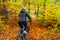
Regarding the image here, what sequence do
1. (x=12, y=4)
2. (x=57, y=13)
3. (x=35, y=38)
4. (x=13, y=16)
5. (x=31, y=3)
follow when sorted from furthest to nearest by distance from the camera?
1. (x=31, y=3)
2. (x=13, y=16)
3. (x=12, y=4)
4. (x=57, y=13)
5. (x=35, y=38)

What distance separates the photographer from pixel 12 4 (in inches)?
720

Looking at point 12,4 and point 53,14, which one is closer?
point 53,14

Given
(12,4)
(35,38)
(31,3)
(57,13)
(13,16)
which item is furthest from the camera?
(31,3)

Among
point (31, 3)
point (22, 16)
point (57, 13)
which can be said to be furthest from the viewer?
point (31, 3)

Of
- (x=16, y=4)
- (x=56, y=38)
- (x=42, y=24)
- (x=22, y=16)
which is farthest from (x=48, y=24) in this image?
(x=22, y=16)

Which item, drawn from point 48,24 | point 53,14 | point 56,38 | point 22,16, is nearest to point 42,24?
point 48,24

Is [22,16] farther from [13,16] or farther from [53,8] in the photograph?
[13,16]

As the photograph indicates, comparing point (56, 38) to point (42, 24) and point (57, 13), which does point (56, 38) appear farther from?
point (42, 24)

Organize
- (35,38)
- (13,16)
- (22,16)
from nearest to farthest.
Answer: (22,16) < (35,38) < (13,16)

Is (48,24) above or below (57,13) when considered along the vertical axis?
below

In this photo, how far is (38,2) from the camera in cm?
2028

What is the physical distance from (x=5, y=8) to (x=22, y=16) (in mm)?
9379

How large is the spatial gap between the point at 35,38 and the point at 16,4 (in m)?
6.74

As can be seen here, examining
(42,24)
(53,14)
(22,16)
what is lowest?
(42,24)
